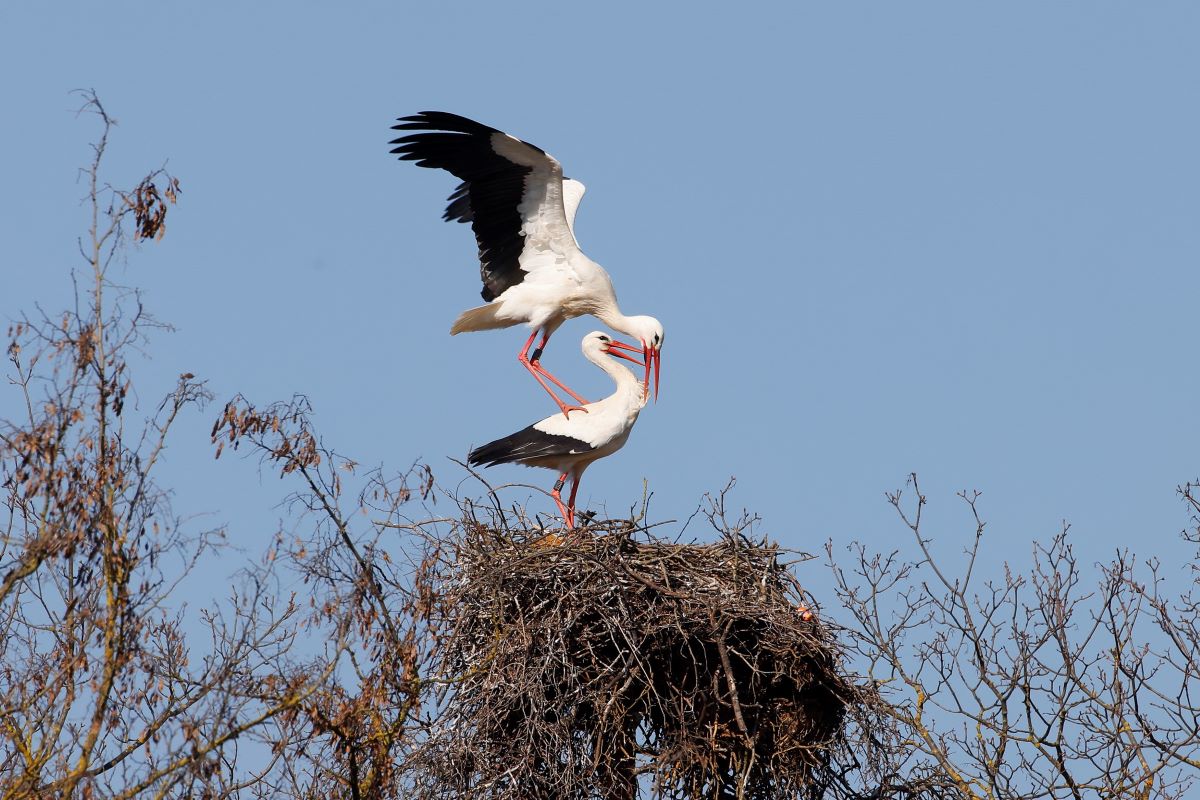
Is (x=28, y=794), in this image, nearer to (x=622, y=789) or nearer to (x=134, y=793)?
(x=134, y=793)

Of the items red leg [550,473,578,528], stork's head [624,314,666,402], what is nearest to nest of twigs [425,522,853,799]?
red leg [550,473,578,528]

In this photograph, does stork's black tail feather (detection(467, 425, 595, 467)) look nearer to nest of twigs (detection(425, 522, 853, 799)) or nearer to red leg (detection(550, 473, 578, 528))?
red leg (detection(550, 473, 578, 528))

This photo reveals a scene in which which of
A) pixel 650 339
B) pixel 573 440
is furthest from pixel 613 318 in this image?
pixel 573 440

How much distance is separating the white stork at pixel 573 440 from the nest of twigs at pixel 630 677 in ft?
5.34

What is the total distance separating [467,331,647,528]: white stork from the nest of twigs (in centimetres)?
163

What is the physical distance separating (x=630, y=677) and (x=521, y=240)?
479cm

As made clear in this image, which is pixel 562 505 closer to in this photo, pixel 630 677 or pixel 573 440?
pixel 573 440

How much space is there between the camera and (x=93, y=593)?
8609 millimetres

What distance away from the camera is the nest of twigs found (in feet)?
30.8

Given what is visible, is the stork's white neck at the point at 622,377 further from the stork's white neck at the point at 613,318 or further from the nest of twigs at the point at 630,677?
the nest of twigs at the point at 630,677

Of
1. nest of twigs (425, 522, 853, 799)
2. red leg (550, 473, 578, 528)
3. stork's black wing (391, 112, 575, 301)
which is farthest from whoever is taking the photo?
stork's black wing (391, 112, 575, 301)

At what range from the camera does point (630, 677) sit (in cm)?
952

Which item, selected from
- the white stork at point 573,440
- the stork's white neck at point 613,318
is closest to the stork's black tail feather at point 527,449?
the white stork at point 573,440

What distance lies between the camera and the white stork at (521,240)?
12914 millimetres
